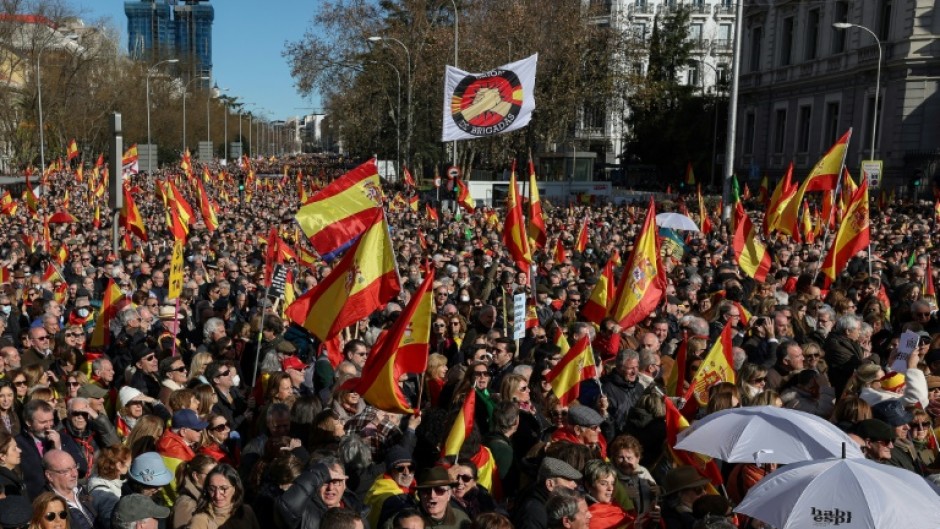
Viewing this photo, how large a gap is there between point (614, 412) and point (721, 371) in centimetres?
96

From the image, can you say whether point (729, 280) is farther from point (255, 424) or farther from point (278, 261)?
point (255, 424)

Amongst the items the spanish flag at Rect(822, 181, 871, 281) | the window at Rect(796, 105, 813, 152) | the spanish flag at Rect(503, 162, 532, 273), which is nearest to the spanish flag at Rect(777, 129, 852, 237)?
the spanish flag at Rect(822, 181, 871, 281)

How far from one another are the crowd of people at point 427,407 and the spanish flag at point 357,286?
0.29 m

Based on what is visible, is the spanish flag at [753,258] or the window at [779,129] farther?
the window at [779,129]

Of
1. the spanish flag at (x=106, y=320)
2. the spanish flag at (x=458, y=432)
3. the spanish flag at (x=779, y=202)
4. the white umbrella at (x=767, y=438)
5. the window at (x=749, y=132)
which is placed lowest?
the spanish flag at (x=106, y=320)

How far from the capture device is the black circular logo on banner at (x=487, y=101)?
1800cm

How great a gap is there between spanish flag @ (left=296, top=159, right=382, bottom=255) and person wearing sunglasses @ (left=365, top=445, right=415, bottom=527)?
5445mm

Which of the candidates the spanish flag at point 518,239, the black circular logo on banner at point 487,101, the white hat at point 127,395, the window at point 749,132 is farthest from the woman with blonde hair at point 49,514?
the window at point 749,132

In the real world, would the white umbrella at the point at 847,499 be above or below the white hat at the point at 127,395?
above

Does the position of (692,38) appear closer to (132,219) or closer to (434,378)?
(132,219)

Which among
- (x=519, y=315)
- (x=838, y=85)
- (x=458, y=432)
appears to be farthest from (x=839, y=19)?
(x=458, y=432)

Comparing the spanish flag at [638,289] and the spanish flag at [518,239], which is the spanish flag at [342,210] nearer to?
the spanish flag at [518,239]

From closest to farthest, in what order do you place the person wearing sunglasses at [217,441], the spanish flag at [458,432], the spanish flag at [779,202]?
the spanish flag at [458,432] → the person wearing sunglasses at [217,441] → the spanish flag at [779,202]

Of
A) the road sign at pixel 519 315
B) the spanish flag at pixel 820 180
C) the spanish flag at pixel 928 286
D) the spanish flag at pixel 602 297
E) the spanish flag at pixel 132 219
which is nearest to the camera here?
the road sign at pixel 519 315
